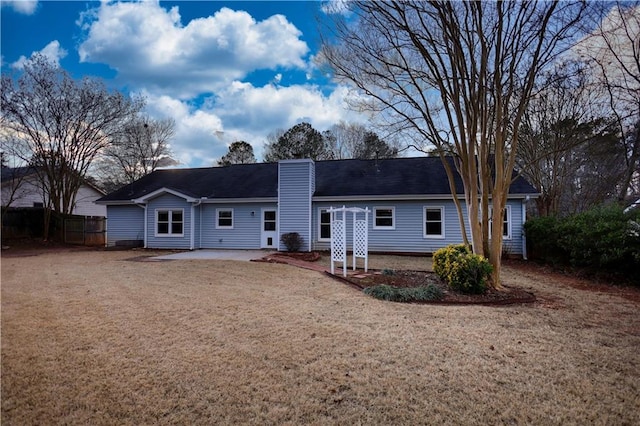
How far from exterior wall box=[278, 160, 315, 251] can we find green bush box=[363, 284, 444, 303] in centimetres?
865

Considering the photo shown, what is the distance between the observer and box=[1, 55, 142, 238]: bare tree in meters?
18.5

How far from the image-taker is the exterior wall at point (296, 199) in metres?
15.3

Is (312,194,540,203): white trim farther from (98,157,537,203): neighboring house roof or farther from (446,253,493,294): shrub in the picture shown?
(446,253,493,294): shrub

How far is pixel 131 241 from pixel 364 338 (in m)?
15.9

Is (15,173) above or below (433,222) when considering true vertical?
above

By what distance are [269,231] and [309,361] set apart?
12658mm

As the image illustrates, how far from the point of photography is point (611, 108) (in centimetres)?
1430

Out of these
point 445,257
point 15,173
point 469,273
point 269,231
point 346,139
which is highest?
point 346,139

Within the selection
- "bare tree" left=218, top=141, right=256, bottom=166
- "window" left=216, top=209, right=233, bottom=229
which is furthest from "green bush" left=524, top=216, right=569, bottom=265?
"bare tree" left=218, top=141, right=256, bottom=166

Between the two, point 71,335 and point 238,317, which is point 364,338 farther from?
point 71,335

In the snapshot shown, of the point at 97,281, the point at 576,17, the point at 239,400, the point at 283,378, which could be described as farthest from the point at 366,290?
the point at 576,17

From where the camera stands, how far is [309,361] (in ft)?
11.6

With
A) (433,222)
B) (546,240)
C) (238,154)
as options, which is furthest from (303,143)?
(546,240)

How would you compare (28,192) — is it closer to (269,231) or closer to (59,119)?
(59,119)
